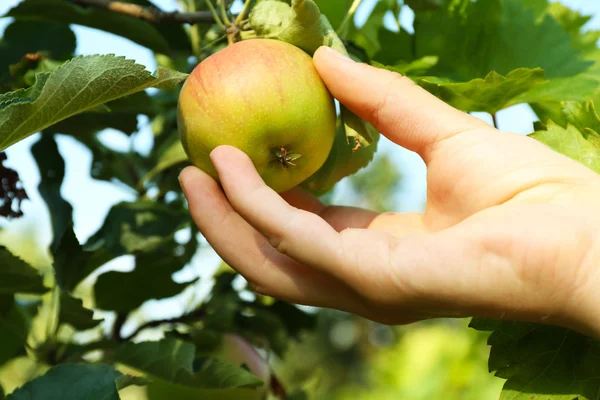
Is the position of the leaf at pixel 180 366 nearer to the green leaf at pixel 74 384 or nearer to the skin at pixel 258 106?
the green leaf at pixel 74 384

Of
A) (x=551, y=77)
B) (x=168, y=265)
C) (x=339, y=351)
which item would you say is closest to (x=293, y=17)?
(x=551, y=77)

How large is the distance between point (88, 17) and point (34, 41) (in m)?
0.20

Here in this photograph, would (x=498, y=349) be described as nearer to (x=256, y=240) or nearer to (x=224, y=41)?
(x=256, y=240)

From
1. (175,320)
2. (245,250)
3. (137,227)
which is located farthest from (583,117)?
(175,320)

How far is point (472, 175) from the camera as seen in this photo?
744 millimetres

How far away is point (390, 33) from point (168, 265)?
55 cm

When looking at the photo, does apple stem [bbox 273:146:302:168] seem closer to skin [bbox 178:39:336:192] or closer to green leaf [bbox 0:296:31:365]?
skin [bbox 178:39:336:192]

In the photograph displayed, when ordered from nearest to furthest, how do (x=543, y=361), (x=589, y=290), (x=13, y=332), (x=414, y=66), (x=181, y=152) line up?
(x=589, y=290), (x=543, y=361), (x=414, y=66), (x=13, y=332), (x=181, y=152)

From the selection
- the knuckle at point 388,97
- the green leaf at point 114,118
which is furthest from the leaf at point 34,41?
the knuckle at point 388,97

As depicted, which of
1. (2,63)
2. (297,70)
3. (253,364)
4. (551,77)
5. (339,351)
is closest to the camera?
(297,70)

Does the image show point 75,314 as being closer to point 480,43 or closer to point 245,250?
point 245,250

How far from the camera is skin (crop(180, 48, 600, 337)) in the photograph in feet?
2.15

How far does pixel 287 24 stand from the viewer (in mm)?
822

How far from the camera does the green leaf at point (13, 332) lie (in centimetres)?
112
